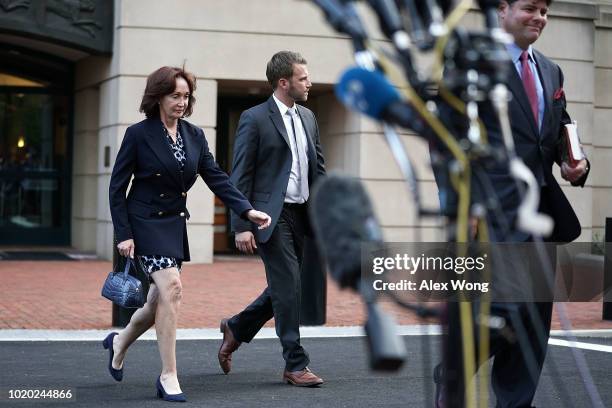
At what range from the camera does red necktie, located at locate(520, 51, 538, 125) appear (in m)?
4.96

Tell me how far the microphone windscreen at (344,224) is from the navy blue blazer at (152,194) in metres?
3.84

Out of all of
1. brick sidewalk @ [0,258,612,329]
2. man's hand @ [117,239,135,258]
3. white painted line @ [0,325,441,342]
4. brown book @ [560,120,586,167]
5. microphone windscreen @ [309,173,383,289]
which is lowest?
brick sidewalk @ [0,258,612,329]

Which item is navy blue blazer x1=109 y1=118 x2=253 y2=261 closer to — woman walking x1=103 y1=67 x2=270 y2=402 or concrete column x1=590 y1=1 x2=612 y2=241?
woman walking x1=103 y1=67 x2=270 y2=402

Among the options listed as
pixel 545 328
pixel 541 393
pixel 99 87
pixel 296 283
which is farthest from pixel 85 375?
pixel 99 87

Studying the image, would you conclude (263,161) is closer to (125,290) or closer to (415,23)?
(125,290)

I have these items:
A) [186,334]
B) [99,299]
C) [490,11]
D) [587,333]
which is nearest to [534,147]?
[490,11]

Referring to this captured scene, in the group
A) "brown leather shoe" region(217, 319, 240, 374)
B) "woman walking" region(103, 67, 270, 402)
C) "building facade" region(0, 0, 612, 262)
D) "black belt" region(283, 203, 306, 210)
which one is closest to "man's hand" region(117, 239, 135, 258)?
"woman walking" region(103, 67, 270, 402)

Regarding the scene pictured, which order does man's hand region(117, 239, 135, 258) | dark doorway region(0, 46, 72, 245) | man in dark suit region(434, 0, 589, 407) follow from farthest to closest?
dark doorway region(0, 46, 72, 245), man's hand region(117, 239, 135, 258), man in dark suit region(434, 0, 589, 407)

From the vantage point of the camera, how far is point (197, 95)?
58.1ft

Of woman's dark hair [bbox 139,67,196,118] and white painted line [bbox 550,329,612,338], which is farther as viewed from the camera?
white painted line [bbox 550,329,612,338]

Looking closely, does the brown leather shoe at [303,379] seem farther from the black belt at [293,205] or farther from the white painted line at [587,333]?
the white painted line at [587,333]

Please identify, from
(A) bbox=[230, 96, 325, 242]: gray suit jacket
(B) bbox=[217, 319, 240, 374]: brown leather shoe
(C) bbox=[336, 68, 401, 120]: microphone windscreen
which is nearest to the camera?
(C) bbox=[336, 68, 401, 120]: microphone windscreen

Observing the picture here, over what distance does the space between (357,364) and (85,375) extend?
196 cm

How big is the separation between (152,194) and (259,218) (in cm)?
64
